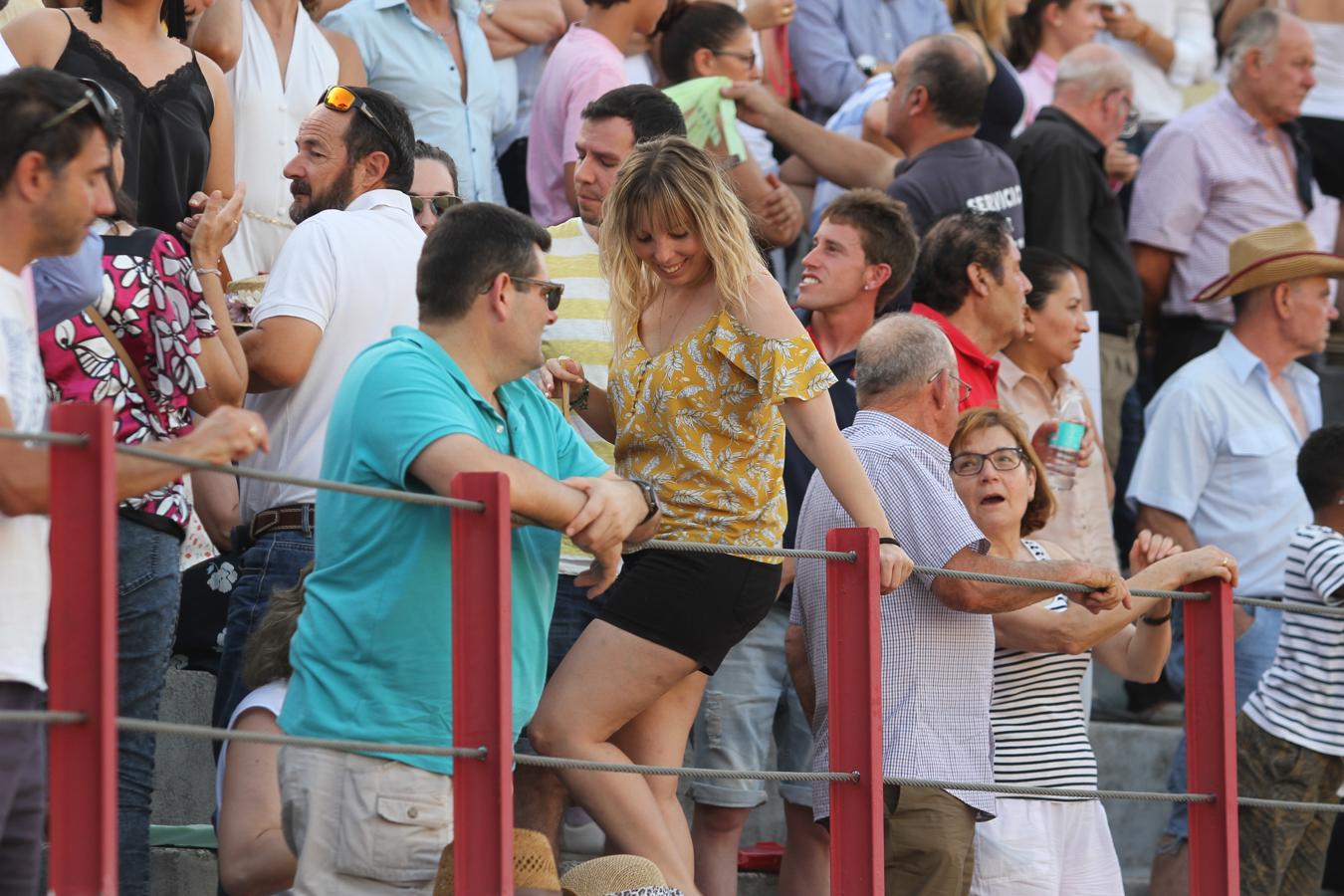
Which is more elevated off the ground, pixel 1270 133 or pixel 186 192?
pixel 1270 133

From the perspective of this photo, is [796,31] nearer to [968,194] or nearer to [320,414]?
[968,194]

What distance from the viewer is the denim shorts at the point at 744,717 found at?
5.04m

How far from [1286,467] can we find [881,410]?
3.07m

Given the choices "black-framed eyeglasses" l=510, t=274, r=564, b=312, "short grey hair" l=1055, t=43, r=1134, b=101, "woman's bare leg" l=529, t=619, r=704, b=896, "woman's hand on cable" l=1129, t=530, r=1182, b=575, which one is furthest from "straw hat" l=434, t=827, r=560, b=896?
"short grey hair" l=1055, t=43, r=1134, b=101

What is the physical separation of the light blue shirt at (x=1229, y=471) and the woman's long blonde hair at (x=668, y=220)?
10.6 ft

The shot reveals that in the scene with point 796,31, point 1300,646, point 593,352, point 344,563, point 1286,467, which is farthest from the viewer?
point 796,31

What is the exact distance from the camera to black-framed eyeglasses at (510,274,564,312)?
354 cm

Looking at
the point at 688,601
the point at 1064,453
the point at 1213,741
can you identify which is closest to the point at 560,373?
the point at 688,601

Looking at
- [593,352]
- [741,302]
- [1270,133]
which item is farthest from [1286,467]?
[741,302]

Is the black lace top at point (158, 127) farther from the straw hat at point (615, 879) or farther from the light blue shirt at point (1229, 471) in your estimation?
the light blue shirt at point (1229, 471)

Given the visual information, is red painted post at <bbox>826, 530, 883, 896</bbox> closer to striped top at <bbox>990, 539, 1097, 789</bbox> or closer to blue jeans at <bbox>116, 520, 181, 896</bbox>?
striped top at <bbox>990, 539, 1097, 789</bbox>

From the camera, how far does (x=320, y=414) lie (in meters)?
A: 4.58

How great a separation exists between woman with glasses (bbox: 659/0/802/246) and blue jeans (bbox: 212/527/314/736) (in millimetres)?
2830

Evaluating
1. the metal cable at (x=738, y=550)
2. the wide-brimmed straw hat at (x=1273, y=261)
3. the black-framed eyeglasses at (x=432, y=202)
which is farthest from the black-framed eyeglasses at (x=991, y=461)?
the wide-brimmed straw hat at (x=1273, y=261)
